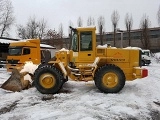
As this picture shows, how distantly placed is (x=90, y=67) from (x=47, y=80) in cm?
189

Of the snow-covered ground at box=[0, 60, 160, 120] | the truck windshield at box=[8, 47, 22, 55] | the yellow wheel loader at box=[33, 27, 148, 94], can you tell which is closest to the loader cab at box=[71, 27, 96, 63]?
the yellow wheel loader at box=[33, 27, 148, 94]

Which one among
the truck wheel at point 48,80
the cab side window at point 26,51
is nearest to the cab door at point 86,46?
the truck wheel at point 48,80

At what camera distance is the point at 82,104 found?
893cm

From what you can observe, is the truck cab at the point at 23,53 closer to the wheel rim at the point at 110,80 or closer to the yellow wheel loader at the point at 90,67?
the yellow wheel loader at the point at 90,67

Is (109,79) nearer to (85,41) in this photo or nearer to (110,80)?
(110,80)

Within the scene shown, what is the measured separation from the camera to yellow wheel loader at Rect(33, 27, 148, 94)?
441 inches

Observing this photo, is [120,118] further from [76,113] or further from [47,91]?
[47,91]

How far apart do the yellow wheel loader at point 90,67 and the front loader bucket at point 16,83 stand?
683 millimetres

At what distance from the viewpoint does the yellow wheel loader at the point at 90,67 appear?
11195mm

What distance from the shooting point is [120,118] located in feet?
24.8

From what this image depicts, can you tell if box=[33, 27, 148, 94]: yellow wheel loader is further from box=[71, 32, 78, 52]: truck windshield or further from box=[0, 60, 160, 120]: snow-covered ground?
box=[0, 60, 160, 120]: snow-covered ground

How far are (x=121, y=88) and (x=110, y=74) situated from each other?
2.42 feet

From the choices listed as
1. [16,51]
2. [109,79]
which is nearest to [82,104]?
[109,79]

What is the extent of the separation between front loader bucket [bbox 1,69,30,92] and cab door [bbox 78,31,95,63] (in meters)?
2.73
